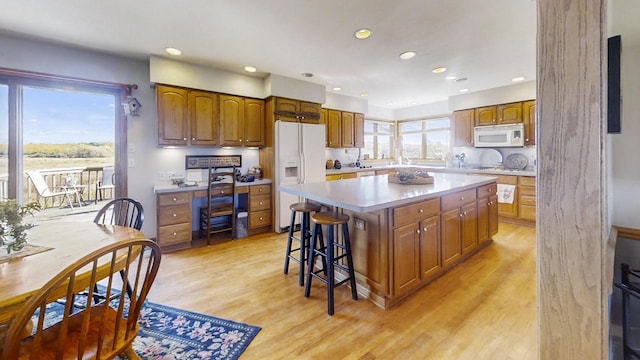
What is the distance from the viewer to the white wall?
1.58 meters

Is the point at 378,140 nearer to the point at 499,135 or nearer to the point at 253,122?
the point at 499,135

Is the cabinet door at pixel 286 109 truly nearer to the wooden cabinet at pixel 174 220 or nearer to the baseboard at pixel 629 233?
the wooden cabinet at pixel 174 220

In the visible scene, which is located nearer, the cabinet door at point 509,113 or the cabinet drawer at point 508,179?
the cabinet drawer at point 508,179

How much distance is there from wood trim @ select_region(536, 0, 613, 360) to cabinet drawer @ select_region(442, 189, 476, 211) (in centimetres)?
169

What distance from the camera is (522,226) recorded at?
4.45 meters

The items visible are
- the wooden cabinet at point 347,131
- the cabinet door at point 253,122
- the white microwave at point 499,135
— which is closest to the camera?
the cabinet door at point 253,122

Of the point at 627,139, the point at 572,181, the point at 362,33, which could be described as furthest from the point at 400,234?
the point at 362,33

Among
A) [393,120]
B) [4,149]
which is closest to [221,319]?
[4,149]

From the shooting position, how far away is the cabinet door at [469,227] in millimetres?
2906

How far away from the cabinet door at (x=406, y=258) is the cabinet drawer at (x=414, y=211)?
0.06m

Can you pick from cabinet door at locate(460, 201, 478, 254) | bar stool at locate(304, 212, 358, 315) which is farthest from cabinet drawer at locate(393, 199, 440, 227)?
cabinet door at locate(460, 201, 478, 254)

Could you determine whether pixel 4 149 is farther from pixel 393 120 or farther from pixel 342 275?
pixel 393 120

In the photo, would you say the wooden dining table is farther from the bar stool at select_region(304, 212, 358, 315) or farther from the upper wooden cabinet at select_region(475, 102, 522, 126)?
the upper wooden cabinet at select_region(475, 102, 522, 126)

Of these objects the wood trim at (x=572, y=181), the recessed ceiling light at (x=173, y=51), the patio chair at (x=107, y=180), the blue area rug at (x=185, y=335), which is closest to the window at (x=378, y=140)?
the recessed ceiling light at (x=173, y=51)
